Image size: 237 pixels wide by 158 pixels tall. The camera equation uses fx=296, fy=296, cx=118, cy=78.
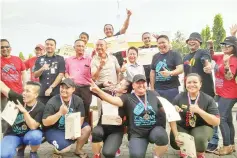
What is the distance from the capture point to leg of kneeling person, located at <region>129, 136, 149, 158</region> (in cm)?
406

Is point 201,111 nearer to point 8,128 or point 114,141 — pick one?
point 114,141

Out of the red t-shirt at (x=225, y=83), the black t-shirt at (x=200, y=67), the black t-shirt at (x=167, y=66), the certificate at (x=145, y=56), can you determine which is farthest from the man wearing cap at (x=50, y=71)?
the red t-shirt at (x=225, y=83)

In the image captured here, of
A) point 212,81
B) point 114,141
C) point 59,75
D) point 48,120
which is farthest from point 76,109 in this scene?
point 212,81

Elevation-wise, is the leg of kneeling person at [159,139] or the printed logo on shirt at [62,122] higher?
the printed logo on shirt at [62,122]

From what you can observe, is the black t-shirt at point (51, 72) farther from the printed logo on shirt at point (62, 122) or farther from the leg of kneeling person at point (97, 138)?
the leg of kneeling person at point (97, 138)

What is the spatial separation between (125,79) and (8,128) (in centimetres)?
198

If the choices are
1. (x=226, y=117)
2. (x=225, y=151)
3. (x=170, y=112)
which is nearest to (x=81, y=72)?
(x=170, y=112)

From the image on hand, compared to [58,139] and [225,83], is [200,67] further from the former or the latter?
[58,139]

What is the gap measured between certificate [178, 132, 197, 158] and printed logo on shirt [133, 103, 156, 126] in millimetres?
470

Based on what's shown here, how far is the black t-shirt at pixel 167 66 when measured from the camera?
16.8ft

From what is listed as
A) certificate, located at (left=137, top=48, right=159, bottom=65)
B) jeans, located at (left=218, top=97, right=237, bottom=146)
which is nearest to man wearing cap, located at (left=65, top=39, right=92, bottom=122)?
certificate, located at (left=137, top=48, right=159, bottom=65)

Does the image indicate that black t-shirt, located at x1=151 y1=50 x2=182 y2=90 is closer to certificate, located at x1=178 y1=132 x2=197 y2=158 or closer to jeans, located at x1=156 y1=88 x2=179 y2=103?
jeans, located at x1=156 y1=88 x2=179 y2=103

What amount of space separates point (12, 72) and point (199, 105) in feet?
11.2

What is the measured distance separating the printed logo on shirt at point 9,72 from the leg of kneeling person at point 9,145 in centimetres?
155
